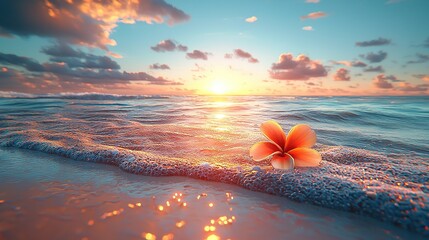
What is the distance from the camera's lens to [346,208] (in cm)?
159

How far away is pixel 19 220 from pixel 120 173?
93cm

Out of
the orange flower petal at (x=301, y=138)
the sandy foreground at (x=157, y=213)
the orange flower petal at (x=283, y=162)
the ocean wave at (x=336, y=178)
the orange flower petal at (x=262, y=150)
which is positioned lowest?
the sandy foreground at (x=157, y=213)

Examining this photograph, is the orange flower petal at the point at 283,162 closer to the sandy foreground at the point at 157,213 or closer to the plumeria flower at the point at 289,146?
the plumeria flower at the point at 289,146

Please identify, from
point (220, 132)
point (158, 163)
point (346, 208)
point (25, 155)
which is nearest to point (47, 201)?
point (158, 163)

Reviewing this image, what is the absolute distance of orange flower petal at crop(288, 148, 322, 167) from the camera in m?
1.90

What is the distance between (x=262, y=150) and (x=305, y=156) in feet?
1.33

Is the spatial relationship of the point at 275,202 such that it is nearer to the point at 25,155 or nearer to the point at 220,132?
the point at 220,132

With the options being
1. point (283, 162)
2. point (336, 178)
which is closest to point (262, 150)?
point (283, 162)

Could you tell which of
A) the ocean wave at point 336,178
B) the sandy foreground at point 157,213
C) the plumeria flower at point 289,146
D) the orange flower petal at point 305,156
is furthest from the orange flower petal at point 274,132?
the sandy foreground at point 157,213

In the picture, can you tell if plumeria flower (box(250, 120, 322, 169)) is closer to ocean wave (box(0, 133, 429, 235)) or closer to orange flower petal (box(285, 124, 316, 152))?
orange flower petal (box(285, 124, 316, 152))

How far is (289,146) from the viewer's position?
1.91 m

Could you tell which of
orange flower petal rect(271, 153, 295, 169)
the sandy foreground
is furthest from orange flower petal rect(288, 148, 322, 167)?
the sandy foreground

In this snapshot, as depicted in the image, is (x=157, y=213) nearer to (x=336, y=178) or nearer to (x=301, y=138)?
(x=301, y=138)

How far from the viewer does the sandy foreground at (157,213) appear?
128cm
